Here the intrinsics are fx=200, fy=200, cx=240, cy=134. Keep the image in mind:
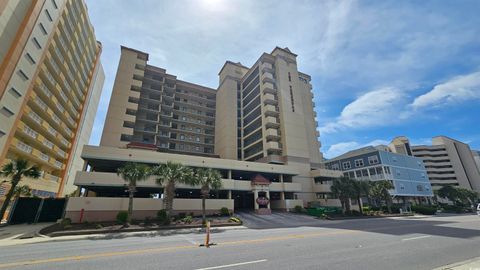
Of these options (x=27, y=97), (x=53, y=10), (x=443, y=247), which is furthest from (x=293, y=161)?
(x=53, y=10)

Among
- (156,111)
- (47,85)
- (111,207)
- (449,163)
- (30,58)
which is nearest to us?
(111,207)

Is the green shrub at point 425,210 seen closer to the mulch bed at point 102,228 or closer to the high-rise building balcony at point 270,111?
the high-rise building balcony at point 270,111

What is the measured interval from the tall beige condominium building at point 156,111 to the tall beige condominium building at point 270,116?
4818mm

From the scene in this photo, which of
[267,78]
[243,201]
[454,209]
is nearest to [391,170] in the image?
[454,209]

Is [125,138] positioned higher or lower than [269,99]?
lower

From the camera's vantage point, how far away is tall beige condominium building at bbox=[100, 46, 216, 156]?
44.1 meters

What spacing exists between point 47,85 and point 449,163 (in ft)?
477

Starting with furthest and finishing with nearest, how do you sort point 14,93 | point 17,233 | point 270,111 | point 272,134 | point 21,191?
point 270,111
point 272,134
point 14,93
point 21,191
point 17,233

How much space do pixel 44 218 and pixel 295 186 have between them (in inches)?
1552

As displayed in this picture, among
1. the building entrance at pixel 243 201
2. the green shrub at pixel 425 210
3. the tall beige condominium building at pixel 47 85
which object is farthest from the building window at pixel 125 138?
the green shrub at pixel 425 210

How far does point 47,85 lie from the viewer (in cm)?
3844

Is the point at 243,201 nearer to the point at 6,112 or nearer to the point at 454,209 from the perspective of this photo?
the point at 6,112

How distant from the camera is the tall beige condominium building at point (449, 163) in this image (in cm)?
8831

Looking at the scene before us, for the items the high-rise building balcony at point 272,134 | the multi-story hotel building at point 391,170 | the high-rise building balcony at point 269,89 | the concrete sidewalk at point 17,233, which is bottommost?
the concrete sidewalk at point 17,233
